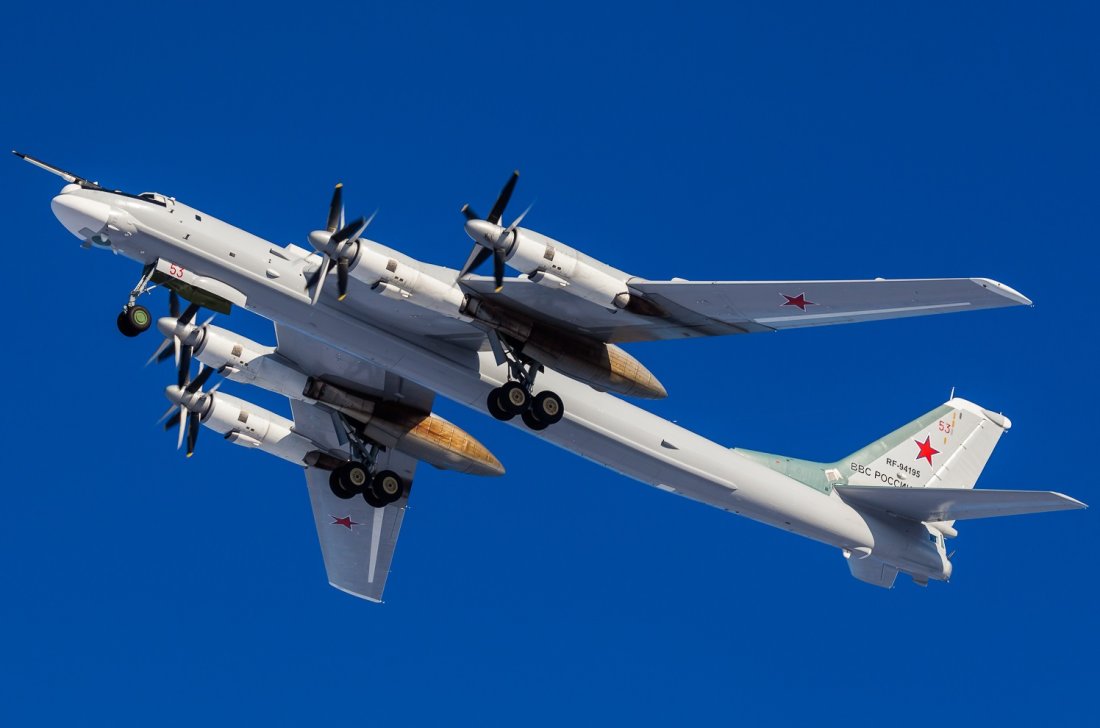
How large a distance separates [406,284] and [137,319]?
4344 mm

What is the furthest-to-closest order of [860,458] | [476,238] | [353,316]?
[860,458]
[353,316]
[476,238]

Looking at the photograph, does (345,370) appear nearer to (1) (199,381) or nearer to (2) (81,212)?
(1) (199,381)

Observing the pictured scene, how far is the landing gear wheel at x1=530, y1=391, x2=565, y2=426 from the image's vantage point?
2408cm

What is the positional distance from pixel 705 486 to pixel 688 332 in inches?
148

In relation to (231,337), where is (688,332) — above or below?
above

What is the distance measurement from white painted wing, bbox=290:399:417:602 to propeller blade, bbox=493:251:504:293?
30.3ft

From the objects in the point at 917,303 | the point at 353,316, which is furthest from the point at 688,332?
the point at 353,316

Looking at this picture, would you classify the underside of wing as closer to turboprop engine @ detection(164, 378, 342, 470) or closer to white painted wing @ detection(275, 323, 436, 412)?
white painted wing @ detection(275, 323, 436, 412)

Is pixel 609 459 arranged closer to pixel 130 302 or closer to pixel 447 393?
pixel 447 393

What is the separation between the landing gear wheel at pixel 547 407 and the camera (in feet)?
79.0

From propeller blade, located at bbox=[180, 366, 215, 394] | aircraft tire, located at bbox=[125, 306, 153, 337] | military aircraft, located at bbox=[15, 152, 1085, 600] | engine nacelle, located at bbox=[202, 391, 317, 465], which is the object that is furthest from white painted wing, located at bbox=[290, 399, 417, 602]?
aircraft tire, located at bbox=[125, 306, 153, 337]

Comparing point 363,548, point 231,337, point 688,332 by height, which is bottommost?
point 363,548

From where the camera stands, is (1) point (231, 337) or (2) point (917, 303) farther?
(1) point (231, 337)

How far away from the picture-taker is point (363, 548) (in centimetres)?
3097
